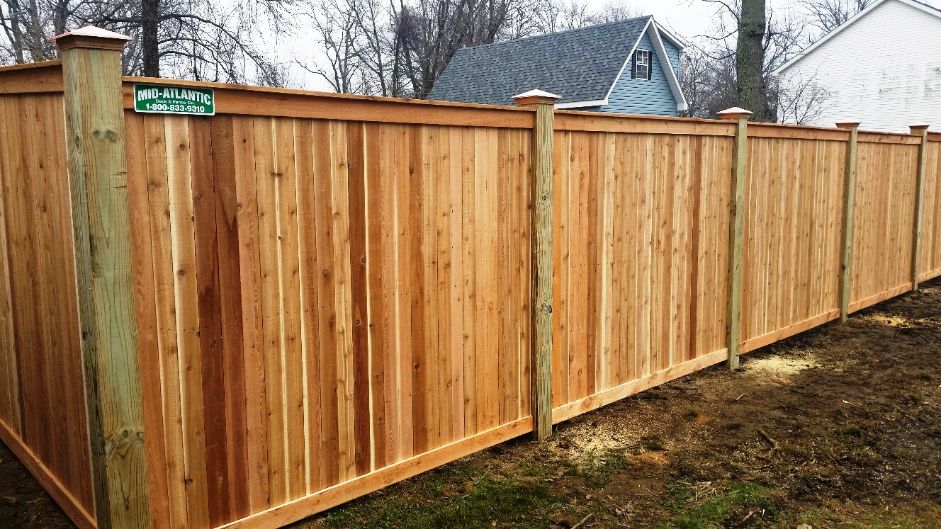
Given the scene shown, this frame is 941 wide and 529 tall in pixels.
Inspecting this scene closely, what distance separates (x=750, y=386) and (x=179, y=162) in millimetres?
4611

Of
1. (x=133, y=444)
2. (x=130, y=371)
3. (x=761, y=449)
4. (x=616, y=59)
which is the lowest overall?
(x=761, y=449)

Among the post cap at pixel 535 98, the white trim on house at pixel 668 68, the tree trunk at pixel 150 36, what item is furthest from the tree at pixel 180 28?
the post cap at pixel 535 98

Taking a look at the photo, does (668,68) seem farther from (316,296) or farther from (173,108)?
(173,108)

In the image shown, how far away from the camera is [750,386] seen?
19.5 ft

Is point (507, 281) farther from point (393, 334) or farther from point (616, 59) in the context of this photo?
point (616, 59)

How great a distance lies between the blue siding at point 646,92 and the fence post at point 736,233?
16093mm

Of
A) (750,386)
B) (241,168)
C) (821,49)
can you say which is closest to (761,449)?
(750,386)

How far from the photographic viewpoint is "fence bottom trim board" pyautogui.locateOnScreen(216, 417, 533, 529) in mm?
3393

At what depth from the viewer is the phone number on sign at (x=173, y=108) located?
2.84 metres

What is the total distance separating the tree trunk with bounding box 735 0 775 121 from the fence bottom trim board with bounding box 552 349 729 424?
7.35 meters

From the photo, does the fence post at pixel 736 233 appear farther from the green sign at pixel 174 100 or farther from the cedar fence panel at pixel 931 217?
the cedar fence panel at pixel 931 217

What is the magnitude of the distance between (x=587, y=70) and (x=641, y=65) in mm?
2346

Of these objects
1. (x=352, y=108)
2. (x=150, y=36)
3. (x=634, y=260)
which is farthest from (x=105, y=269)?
(x=150, y=36)

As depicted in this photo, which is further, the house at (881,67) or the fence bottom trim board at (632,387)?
the house at (881,67)
